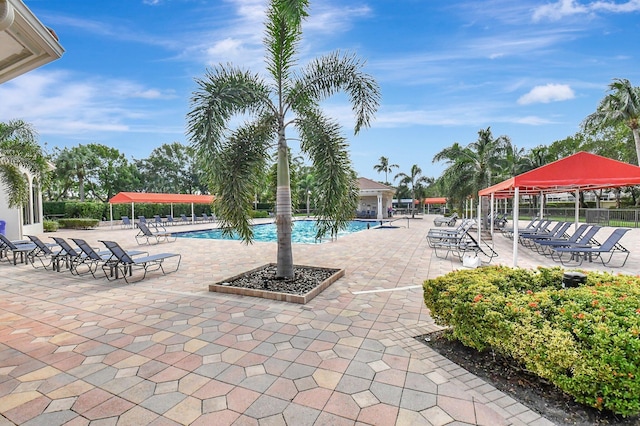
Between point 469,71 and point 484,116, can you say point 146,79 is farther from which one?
point 484,116

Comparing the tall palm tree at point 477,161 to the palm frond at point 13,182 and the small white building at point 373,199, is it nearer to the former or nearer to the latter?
the small white building at point 373,199

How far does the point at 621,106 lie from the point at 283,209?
2755 centimetres

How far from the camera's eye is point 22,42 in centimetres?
288

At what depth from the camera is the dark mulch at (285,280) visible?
19.7ft

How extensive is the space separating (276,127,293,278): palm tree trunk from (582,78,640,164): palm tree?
88.2 feet

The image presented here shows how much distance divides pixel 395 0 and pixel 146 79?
11.9 meters

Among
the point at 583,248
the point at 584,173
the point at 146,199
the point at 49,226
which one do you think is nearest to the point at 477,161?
the point at 583,248

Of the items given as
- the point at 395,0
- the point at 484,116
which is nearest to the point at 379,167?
the point at 484,116

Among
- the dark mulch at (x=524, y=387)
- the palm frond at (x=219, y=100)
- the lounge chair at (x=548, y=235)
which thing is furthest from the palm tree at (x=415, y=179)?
the dark mulch at (x=524, y=387)

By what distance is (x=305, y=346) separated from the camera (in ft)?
12.3

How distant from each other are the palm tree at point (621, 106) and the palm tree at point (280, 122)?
82.2ft

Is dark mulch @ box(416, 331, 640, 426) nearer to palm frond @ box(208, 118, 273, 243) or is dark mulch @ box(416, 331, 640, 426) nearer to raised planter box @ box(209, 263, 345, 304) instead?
raised planter box @ box(209, 263, 345, 304)

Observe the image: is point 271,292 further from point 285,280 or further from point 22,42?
point 22,42

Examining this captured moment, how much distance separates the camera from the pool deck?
254cm
